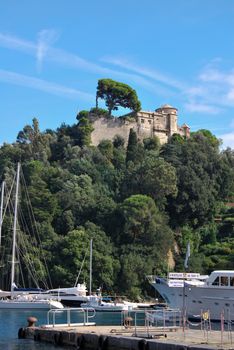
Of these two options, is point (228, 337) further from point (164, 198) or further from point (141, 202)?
point (164, 198)

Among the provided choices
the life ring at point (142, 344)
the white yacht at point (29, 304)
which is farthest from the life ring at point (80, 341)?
the white yacht at point (29, 304)

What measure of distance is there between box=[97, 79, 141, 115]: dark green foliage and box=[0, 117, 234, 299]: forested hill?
10.3 m

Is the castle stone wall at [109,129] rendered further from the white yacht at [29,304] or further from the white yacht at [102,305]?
the white yacht at [29,304]

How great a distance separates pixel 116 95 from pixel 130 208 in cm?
3810

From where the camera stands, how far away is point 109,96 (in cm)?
10812

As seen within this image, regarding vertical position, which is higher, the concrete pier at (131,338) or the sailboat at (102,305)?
the concrete pier at (131,338)

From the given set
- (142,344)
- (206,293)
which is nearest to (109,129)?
(206,293)

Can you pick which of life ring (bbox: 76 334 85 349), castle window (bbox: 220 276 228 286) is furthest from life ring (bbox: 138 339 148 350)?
castle window (bbox: 220 276 228 286)

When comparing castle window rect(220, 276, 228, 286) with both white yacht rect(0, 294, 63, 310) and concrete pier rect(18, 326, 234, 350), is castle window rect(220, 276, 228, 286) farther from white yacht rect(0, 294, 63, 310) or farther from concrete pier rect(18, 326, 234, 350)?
white yacht rect(0, 294, 63, 310)

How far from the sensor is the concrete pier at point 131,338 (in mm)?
23328

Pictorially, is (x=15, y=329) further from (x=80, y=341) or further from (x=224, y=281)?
(x=224, y=281)

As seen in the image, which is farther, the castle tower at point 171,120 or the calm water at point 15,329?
Result: the castle tower at point 171,120

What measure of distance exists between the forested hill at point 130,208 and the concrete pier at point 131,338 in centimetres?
3978

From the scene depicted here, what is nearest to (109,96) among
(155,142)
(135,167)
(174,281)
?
(155,142)
